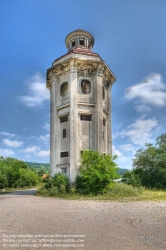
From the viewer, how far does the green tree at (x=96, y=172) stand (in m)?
16.3

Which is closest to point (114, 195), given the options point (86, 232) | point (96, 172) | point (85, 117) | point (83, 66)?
point (96, 172)

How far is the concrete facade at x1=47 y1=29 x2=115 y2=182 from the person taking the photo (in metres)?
19.8

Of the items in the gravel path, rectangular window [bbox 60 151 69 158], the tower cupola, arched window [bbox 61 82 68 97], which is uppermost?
the tower cupola

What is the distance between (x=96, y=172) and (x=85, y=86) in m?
9.85

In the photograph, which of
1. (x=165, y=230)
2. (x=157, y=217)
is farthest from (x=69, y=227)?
(x=157, y=217)

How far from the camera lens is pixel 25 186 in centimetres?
3634

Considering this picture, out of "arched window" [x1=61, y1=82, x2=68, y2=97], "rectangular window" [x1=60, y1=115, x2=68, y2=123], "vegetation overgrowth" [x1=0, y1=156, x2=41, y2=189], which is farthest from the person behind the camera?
"vegetation overgrowth" [x1=0, y1=156, x2=41, y2=189]

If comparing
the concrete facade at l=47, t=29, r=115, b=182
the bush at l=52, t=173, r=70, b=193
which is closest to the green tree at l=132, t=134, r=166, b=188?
the concrete facade at l=47, t=29, r=115, b=182

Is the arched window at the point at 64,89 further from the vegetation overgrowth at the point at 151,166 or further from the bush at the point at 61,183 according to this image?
the vegetation overgrowth at the point at 151,166

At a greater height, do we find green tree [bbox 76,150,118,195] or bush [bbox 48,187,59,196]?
green tree [bbox 76,150,118,195]

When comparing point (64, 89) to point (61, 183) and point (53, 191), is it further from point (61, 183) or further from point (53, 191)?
point (53, 191)

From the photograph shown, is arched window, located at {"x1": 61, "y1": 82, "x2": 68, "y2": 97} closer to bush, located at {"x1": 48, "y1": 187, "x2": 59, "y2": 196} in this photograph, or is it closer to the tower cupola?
the tower cupola

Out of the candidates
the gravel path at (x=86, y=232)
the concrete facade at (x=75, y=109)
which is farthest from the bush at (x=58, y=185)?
the gravel path at (x=86, y=232)

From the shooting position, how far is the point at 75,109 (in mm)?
20031
